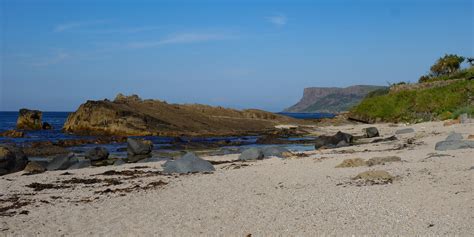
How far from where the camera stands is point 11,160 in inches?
741

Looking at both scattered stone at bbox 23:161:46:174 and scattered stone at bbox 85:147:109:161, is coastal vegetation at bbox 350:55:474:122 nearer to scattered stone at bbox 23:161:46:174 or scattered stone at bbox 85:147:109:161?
scattered stone at bbox 85:147:109:161

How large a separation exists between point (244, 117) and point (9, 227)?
48.0m

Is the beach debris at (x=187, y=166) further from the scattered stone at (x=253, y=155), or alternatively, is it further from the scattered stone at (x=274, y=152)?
the scattered stone at (x=274, y=152)

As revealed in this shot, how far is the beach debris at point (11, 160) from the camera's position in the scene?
18453 millimetres

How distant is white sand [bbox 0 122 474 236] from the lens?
7.94m

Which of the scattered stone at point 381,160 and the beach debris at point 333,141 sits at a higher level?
the scattered stone at point 381,160

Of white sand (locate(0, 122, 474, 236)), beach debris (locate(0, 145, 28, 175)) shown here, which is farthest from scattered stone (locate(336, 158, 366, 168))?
beach debris (locate(0, 145, 28, 175))

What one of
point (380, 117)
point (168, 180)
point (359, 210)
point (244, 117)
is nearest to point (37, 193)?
point (168, 180)

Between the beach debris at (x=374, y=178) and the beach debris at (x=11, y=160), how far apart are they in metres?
14.0

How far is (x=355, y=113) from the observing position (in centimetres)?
5303

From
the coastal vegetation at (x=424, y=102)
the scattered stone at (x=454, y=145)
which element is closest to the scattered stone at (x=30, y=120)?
the coastal vegetation at (x=424, y=102)

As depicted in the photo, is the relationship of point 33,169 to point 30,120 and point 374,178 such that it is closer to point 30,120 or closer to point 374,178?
point 374,178

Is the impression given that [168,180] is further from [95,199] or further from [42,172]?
[42,172]

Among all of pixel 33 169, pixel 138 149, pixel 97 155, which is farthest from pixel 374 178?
pixel 138 149
